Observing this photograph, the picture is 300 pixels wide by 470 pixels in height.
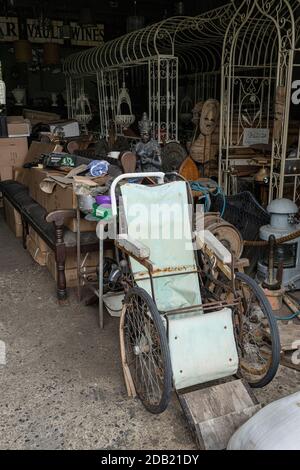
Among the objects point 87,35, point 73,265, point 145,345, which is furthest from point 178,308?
point 87,35

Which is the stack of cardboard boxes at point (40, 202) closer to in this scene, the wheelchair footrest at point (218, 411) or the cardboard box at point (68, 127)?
the cardboard box at point (68, 127)

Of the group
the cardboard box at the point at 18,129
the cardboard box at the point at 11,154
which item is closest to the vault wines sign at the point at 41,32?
the cardboard box at the point at 18,129

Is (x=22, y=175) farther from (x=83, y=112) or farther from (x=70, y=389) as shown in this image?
(x=70, y=389)

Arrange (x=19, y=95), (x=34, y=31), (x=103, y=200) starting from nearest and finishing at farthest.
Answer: (x=103, y=200) < (x=34, y=31) < (x=19, y=95)

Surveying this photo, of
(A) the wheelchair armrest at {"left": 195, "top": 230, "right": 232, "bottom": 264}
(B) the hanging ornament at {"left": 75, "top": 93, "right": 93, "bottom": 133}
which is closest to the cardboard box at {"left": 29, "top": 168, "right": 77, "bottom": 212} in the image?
(A) the wheelchair armrest at {"left": 195, "top": 230, "right": 232, "bottom": 264}

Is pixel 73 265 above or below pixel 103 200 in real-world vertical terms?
below

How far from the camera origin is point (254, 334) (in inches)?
105

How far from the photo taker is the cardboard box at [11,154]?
632 cm

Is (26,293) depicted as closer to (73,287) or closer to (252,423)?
(73,287)

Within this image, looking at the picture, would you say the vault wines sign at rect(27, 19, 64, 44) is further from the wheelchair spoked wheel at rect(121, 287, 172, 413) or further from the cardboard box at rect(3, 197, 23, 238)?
the wheelchair spoked wheel at rect(121, 287, 172, 413)

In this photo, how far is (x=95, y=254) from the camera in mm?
3756

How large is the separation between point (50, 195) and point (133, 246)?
2136mm

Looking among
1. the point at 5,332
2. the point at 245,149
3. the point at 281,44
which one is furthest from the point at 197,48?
the point at 5,332

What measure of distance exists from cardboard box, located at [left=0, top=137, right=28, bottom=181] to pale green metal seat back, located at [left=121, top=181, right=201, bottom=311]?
4.19 m
